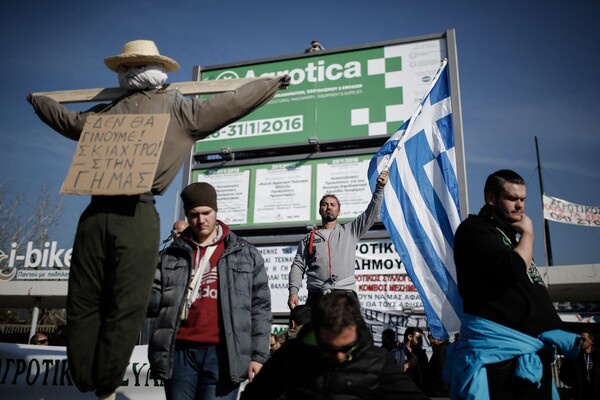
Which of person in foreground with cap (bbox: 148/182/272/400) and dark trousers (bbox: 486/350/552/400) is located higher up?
person in foreground with cap (bbox: 148/182/272/400)

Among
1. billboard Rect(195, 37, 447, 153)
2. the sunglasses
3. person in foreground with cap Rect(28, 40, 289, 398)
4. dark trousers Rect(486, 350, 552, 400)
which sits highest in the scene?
billboard Rect(195, 37, 447, 153)

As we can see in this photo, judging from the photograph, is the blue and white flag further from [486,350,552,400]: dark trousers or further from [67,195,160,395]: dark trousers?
[67,195,160,395]: dark trousers

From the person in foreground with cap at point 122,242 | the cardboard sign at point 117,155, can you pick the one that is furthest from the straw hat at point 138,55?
the cardboard sign at point 117,155

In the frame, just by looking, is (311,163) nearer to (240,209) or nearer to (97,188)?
(240,209)

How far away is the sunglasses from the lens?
2.21 m

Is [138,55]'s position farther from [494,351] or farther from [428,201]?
[428,201]

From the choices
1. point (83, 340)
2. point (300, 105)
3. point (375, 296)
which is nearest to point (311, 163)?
point (300, 105)

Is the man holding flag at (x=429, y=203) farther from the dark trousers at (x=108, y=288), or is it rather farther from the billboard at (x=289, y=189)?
A: the billboard at (x=289, y=189)

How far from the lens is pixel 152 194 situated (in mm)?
2848

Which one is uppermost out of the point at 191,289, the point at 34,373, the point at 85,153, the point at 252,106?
the point at 252,106

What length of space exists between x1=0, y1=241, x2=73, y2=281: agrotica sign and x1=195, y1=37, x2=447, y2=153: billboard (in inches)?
564

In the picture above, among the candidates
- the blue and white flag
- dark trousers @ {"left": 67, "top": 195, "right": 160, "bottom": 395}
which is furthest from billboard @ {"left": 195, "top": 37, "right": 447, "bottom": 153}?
dark trousers @ {"left": 67, "top": 195, "right": 160, "bottom": 395}

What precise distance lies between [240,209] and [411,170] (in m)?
5.38

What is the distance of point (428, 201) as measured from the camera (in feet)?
19.5
